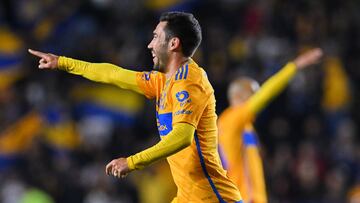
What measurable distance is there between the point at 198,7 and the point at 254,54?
4.96 feet

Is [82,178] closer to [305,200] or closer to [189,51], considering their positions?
[305,200]

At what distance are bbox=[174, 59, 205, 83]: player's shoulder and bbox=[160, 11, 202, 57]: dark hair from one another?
14 cm

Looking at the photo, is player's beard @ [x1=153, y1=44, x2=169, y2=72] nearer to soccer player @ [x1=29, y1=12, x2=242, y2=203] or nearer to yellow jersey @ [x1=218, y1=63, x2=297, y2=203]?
soccer player @ [x1=29, y1=12, x2=242, y2=203]

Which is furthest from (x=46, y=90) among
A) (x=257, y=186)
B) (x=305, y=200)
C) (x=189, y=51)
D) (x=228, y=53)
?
(x=189, y=51)

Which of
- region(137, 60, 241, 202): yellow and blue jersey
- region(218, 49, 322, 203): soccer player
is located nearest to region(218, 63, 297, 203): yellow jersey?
region(218, 49, 322, 203): soccer player

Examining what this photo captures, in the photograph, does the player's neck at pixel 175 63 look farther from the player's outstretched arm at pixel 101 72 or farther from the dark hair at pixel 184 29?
the player's outstretched arm at pixel 101 72

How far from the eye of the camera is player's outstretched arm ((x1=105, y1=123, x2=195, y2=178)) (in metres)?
5.35

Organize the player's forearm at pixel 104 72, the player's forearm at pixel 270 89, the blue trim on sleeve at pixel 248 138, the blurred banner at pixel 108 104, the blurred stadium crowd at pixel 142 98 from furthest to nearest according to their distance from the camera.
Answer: the blurred banner at pixel 108 104 → the blurred stadium crowd at pixel 142 98 → the blue trim on sleeve at pixel 248 138 → the player's forearm at pixel 270 89 → the player's forearm at pixel 104 72

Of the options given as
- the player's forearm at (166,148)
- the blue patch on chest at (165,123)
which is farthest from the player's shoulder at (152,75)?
the player's forearm at (166,148)

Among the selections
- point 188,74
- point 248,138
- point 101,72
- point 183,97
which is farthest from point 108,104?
point 183,97

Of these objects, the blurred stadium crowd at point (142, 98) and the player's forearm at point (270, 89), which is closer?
the player's forearm at point (270, 89)

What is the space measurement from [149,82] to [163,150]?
0.80 metres

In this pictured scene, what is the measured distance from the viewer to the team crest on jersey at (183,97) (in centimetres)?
550

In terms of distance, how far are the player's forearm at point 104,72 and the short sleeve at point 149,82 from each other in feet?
0.12
